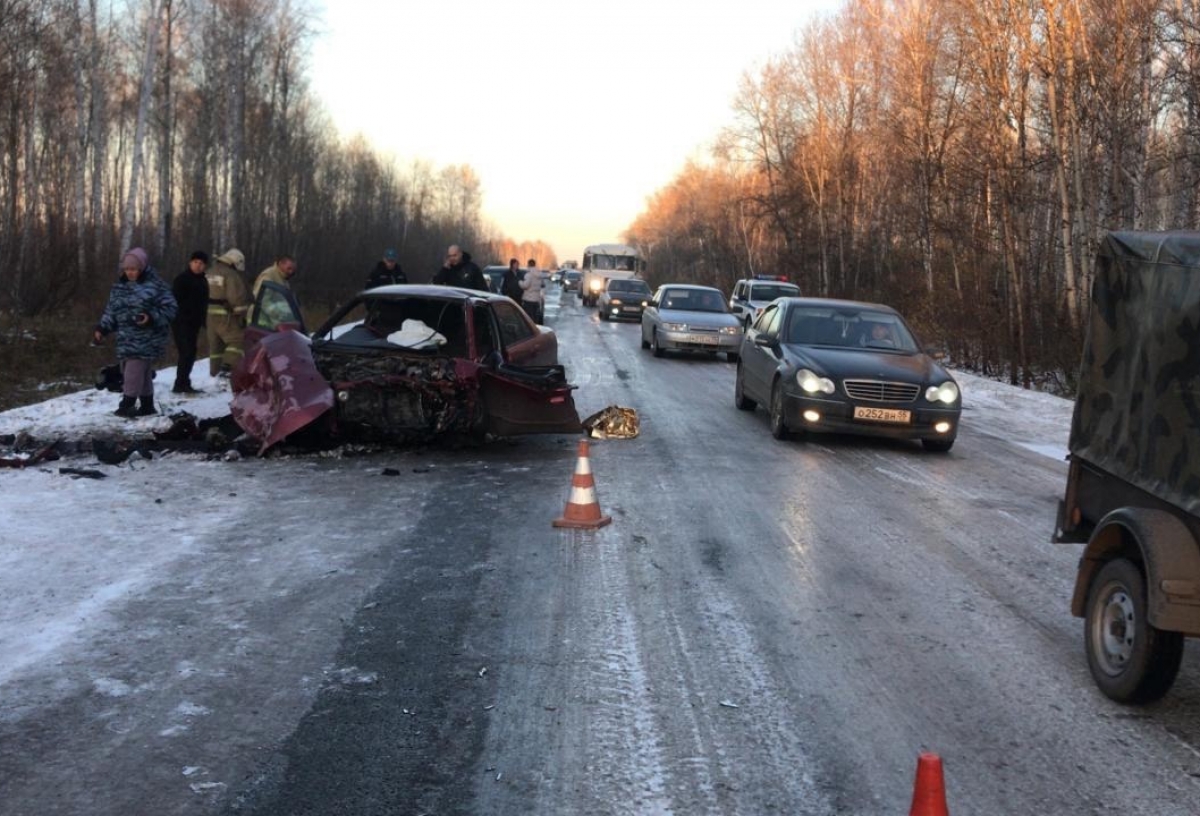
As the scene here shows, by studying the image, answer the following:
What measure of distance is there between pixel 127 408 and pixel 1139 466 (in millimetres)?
9946

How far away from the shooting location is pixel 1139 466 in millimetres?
4398

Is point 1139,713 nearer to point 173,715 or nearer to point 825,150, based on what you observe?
point 173,715

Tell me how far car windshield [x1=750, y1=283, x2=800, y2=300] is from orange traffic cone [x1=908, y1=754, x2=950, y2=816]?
26.6 metres

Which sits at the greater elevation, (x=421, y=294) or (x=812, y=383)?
(x=421, y=294)

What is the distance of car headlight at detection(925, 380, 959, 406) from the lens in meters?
10.8

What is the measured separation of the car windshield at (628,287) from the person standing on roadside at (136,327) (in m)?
25.5

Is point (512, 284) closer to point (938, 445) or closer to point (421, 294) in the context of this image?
point (421, 294)

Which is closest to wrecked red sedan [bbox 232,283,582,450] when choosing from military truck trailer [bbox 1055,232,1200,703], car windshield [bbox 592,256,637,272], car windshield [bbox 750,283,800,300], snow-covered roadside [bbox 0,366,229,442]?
snow-covered roadside [bbox 0,366,229,442]

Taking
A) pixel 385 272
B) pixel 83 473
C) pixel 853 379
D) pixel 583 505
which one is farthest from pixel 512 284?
pixel 583 505

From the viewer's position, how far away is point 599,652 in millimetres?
4742

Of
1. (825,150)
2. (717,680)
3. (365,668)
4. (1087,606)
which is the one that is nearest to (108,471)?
(365,668)

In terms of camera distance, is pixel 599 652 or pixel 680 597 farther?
pixel 680 597

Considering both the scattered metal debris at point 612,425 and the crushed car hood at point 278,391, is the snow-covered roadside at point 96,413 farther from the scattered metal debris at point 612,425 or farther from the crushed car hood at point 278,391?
the scattered metal debris at point 612,425

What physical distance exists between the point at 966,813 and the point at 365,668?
8.10 ft
